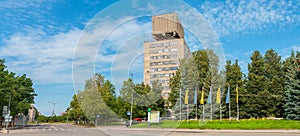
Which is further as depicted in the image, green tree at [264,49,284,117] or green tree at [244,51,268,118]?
green tree at [244,51,268,118]

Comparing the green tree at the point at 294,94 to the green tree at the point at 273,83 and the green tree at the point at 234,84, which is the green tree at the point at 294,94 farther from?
the green tree at the point at 234,84

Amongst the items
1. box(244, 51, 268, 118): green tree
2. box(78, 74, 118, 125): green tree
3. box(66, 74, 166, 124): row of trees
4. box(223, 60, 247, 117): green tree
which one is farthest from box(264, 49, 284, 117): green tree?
box(78, 74, 118, 125): green tree

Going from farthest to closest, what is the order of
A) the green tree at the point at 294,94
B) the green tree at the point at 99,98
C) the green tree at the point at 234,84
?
the green tree at the point at 234,84 → the green tree at the point at 294,94 → the green tree at the point at 99,98

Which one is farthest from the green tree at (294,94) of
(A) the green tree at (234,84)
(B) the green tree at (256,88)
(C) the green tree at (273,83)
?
(A) the green tree at (234,84)

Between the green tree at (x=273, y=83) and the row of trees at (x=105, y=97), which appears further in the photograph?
the green tree at (x=273, y=83)

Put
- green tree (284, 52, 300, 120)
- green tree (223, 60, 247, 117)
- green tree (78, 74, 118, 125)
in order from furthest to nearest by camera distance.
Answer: green tree (223, 60, 247, 117) < green tree (284, 52, 300, 120) < green tree (78, 74, 118, 125)

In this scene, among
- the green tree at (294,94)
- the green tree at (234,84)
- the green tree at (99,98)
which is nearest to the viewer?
the green tree at (99,98)

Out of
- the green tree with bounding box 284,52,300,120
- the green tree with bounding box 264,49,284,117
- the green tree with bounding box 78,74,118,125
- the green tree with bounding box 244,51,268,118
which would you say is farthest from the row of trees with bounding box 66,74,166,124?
the green tree with bounding box 264,49,284,117

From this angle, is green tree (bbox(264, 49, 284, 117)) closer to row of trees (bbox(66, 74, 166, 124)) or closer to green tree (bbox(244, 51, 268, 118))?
green tree (bbox(244, 51, 268, 118))

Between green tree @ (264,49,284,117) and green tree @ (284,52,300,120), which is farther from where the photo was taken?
green tree @ (264,49,284,117)

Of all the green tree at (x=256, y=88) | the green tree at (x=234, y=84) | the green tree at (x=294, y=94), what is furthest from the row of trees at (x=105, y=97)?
the green tree at (x=256, y=88)

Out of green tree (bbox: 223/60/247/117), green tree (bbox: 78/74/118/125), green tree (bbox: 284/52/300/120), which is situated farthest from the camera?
green tree (bbox: 223/60/247/117)

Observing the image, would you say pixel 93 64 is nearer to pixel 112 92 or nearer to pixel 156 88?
pixel 112 92

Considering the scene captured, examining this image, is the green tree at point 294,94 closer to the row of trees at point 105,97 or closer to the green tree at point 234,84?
the green tree at point 234,84
